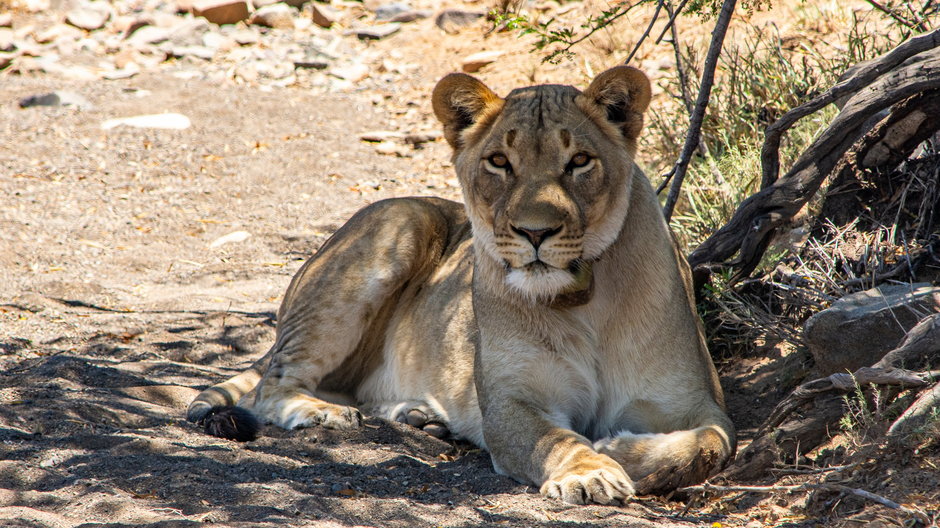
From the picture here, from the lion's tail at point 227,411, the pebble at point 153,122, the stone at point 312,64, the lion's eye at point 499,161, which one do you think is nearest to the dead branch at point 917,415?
the lion's eye at point 499,161

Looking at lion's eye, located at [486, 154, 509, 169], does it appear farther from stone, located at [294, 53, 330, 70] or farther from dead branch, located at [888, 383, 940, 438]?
stone, located at [294, 53, 330, 70]

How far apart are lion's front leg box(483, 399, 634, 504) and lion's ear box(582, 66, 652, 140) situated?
47.3 inches

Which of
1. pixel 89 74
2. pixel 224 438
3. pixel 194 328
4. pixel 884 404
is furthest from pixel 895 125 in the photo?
pixel 89 74

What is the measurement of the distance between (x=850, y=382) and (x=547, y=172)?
1.28 metres

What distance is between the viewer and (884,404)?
3092 mm

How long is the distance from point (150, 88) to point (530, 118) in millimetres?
10550

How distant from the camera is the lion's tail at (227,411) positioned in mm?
3932

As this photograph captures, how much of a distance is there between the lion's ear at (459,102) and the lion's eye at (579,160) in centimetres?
50

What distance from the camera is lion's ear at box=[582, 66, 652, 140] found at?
146 inches

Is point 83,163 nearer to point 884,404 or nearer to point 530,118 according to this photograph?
point 530,118

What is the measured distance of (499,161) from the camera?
367 centimetres

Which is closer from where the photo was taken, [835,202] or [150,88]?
[835,202]

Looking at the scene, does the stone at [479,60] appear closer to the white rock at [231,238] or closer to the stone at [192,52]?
the stone at [192,52]

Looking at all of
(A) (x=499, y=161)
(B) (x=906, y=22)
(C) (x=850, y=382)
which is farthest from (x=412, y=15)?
(C) (x=850, y=382)
